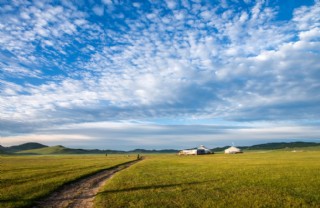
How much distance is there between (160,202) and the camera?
758 inches

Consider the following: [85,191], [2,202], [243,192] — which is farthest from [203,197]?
[2,202]

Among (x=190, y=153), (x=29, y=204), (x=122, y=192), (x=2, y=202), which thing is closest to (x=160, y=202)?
(x=122, y=192)

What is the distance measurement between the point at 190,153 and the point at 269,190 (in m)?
168

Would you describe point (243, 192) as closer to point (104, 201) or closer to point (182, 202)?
point (182, 202)

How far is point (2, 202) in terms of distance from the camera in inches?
778

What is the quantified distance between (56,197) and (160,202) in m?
8.79

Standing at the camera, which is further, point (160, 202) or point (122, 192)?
point (122, 192)

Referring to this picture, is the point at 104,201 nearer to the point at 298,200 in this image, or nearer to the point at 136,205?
the point at 136,205

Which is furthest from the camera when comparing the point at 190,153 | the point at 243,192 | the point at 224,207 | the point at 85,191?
the point at 190,153

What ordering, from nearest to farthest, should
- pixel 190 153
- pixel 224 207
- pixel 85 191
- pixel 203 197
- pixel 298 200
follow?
pixel 224 207
pixel 298 200
pixel 203 197
pixel 85 191
pixel 190 153

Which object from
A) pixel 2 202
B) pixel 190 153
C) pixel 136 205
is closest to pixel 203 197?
pixel 136 205

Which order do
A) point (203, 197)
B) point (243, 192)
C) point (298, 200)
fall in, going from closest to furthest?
1. point (298, 200)
2. point (203, 197)
3. point (243, 192)

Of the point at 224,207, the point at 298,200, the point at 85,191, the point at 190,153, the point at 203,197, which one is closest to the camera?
the point at 224,207

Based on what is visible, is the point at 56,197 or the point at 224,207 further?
the point at 56,197
